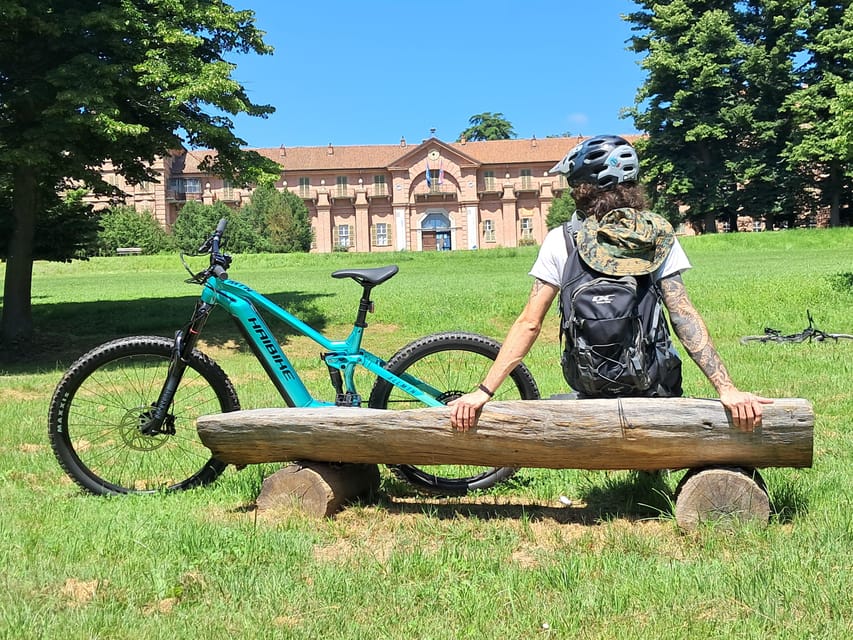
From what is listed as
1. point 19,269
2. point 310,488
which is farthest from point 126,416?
point 19,269

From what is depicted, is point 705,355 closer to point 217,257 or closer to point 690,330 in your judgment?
point 690,330

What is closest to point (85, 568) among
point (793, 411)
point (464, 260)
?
point (793, 411)

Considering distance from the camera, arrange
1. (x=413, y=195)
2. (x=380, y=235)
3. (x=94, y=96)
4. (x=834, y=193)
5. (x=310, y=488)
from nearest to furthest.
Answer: (x=310, y=488) < (x=94, y=96) < (x=834, y=193) < (x=413, y=195) < (x=380, y=235)

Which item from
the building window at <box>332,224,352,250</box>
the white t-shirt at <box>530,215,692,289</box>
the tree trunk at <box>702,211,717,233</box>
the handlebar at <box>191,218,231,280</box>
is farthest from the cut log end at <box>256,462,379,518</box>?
the building window at <box>332,224,352,250</box>

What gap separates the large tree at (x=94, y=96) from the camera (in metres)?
11.6

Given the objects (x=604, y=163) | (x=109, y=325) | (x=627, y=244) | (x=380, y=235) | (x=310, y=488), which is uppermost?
(x=380, y=235)

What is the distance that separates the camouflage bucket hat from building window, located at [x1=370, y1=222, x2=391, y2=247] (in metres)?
70.2

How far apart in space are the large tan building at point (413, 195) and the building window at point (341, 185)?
0.10 metres

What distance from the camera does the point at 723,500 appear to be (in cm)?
338

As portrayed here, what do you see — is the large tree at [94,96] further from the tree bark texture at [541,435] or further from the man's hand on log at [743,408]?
the man's hand on log at [743,408]

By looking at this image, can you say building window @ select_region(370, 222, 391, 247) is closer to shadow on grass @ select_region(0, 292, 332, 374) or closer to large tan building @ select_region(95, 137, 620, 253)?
large tan building @ select_region(95, 137, 620, 253)

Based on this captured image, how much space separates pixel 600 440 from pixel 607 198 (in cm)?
117

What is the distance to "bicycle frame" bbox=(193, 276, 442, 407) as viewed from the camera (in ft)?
14.2

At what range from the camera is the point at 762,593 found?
2.71 meters
